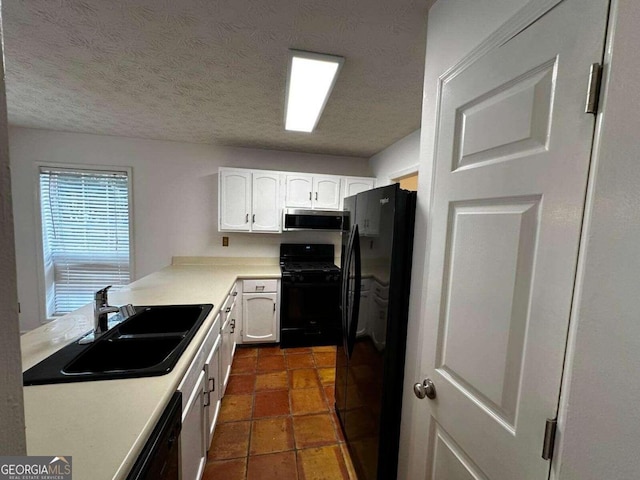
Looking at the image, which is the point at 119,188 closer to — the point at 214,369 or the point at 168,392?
the point at 214,369

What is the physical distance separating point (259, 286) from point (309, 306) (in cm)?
61

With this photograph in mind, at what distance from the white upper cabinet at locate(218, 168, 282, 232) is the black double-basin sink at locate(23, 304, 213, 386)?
1493 millimetres

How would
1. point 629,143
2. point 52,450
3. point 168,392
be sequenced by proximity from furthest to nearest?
1. point 168,392
2. point 52,450
3. point 629,143

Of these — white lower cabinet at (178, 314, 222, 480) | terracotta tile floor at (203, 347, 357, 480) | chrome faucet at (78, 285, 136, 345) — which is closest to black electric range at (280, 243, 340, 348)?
terracotta tile floor at (203, 347, 357, 480)

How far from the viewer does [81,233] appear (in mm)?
3139

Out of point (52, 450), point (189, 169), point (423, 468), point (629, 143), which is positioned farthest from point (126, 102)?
point (423, 468)

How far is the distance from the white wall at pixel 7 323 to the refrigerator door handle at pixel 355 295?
128 cm

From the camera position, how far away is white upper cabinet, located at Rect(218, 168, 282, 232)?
3059 mm

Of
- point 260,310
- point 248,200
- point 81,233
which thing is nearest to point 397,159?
point 248,200

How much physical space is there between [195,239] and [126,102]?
161cm

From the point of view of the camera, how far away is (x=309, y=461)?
1685 mm

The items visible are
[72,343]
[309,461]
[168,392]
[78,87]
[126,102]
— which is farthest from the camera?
[126,102]

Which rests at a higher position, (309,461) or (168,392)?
(168,392)

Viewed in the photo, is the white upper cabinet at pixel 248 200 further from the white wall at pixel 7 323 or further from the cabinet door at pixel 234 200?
the white wall at pixel 7 323
